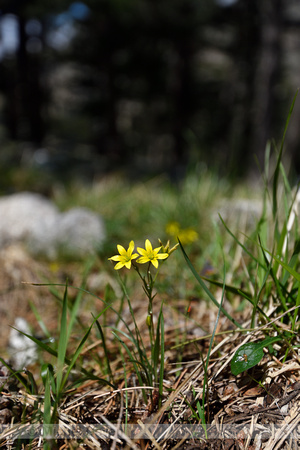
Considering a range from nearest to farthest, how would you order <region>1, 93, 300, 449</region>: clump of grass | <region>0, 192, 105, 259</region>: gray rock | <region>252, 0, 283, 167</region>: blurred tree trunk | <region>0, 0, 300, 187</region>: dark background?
<region>1, 93, 300, 449</region>: clump of grass < <region>0, 192, 105, 259</region>: gray rock < <region>252, 0, 283, 167</region>: blurred tree trunk < <region>0, 0, 300, 187</region>: dark background

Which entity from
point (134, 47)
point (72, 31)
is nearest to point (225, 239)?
point (134, 47)

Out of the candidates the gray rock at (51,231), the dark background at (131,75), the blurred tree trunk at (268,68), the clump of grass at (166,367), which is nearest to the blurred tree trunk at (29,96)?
the dark background at (131,75)

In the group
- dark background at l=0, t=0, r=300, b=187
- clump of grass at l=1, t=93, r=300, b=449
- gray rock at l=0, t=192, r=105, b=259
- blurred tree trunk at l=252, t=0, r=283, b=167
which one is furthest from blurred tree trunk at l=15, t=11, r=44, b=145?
clump of grass at l=1, t=93, r=300, b=449

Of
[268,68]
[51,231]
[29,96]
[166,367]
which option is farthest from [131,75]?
[166,367]

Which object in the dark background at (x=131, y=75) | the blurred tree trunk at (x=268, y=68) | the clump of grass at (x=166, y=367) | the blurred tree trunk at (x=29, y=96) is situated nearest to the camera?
the clump of grass at (x=166, y=367)

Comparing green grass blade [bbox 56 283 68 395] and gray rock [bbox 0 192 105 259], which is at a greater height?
green grass blade [bbox 56 283 68 395]

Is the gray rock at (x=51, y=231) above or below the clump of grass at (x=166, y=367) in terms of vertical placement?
below

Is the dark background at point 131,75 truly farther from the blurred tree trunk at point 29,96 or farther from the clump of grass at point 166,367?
the clump of grass at point 166,367

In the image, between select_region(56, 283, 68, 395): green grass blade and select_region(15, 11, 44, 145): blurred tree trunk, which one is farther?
select_region(15, 11, 44, 145): blurred tree trunk

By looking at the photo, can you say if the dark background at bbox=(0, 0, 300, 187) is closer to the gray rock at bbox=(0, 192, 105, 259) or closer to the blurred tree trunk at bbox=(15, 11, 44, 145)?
the blurred tree trunk at bbox=(15, 11, 44, 145)
